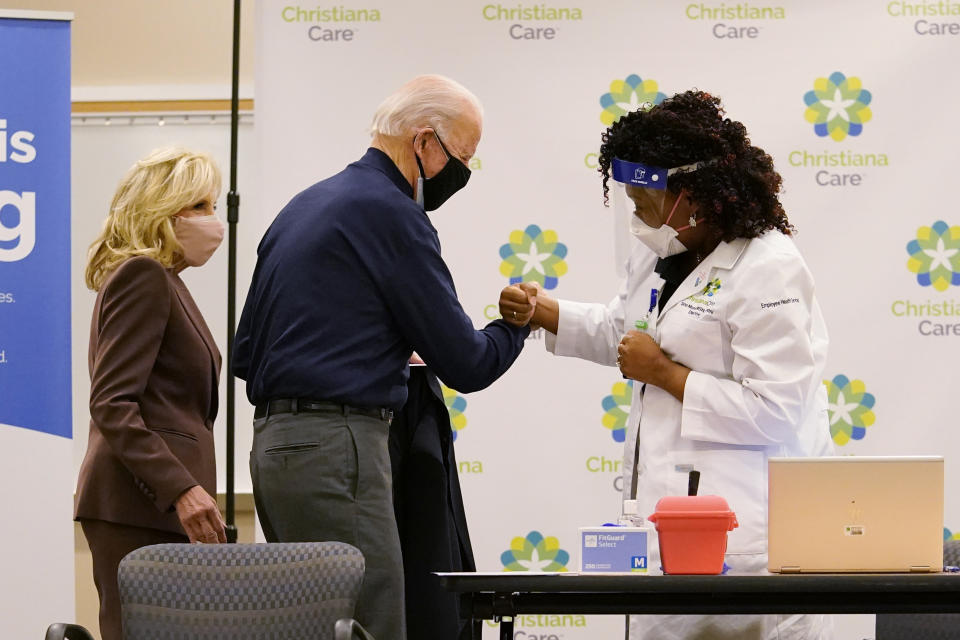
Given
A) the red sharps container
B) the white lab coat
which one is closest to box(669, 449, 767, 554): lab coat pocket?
the white lab coat

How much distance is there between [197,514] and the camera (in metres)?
2.84

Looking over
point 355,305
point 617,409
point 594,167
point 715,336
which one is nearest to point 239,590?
point 355,305

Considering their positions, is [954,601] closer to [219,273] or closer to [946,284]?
[946,284]

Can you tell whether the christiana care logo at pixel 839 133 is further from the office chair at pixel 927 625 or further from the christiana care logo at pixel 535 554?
the office chair at pixel 927 625

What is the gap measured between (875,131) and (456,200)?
56.0 inches

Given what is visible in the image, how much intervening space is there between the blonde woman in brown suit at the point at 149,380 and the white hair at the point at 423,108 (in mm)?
653

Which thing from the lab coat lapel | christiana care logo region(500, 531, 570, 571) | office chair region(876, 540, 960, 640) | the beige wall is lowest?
christiana care logo region(500, 531, 570, 571)

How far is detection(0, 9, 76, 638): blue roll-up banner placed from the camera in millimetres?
3447

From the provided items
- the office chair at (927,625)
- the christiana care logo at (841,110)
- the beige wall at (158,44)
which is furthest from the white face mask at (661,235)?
the beige wall at (158,44)

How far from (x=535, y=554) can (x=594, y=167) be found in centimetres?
131

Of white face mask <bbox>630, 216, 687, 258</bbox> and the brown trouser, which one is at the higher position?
white face mask <bbox>630, 216, 687, 258</bbox>

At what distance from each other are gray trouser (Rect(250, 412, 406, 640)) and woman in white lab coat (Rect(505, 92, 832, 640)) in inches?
22.8

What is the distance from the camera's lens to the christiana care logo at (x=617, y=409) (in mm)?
A: 4023

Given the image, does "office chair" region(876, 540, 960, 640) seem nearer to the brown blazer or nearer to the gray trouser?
the gray trouser
